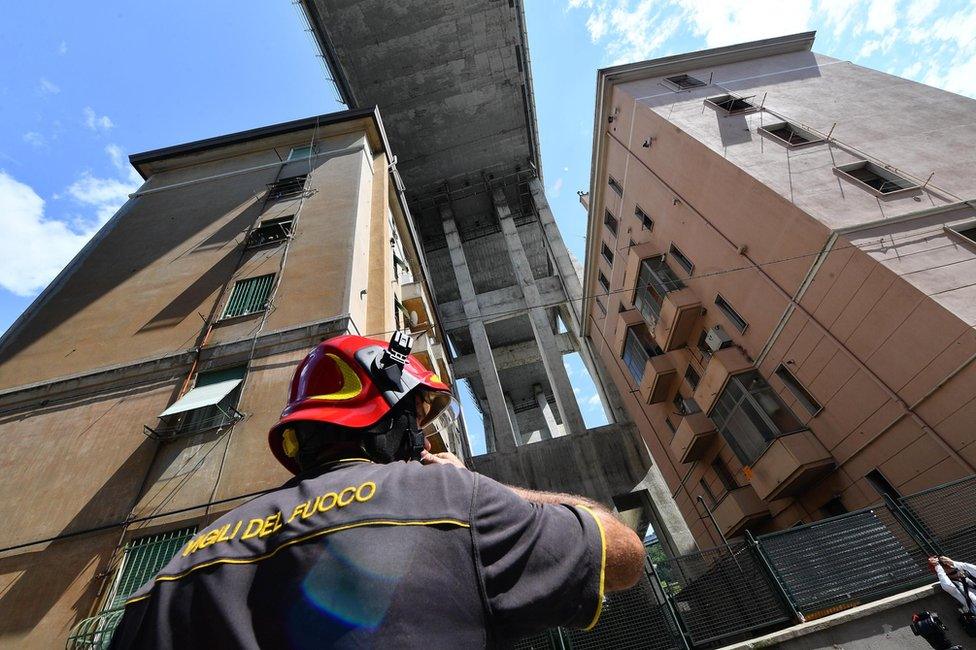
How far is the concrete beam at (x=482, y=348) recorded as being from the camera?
61.4 ft

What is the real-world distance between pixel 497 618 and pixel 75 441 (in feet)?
29.4

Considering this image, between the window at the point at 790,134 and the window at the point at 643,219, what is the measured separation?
4.68m

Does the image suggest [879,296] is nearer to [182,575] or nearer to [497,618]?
[497,618]

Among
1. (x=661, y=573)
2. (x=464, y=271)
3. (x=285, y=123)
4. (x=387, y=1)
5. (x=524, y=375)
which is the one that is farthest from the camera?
(x=524, y=375)

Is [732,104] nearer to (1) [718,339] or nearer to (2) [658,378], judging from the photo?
(1) [718,339]

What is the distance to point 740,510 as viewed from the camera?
12.3 meters

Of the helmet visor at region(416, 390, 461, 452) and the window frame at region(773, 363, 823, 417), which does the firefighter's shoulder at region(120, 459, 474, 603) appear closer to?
the helmet visor at region(416, 390, 461, 452)

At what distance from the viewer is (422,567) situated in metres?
1.32

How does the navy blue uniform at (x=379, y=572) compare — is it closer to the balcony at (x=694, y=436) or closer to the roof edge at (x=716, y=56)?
the balcony at (x=694, y=436)

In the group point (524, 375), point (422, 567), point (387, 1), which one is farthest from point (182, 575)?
point (524, 375)

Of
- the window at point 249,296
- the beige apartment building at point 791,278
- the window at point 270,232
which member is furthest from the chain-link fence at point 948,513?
the window at point 270,232

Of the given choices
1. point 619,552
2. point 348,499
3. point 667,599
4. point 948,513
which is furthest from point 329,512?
point 948,513

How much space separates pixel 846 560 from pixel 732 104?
14.2m

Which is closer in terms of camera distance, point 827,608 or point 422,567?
point 422,567
